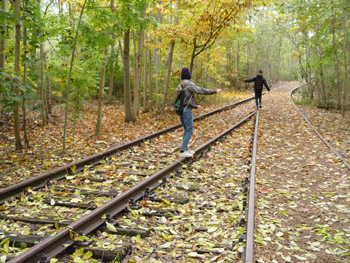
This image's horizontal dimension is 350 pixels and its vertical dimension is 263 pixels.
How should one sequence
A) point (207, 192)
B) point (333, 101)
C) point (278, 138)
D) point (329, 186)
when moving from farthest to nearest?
point (333, 101)
point (278, 138)
point (329, 186)
point (207, 192)

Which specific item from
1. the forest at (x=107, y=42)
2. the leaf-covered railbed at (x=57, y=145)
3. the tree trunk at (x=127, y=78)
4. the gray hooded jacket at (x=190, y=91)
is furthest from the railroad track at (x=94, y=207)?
the tree trunk at (x=127, y=78)

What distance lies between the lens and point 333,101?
69.6 ft

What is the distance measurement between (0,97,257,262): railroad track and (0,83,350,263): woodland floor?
484 millimetres

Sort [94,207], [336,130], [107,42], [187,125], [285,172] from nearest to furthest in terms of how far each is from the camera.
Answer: [94,207] → [285,172] → [187,125] → [107,42] → [336,130]

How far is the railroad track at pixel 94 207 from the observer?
3461 mm

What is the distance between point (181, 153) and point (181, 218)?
326 cm

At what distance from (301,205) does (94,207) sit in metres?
3.39

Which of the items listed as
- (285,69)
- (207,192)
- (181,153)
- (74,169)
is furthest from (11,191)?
(285,69)

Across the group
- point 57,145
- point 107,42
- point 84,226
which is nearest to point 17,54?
point 107,42

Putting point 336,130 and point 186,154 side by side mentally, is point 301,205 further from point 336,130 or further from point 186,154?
point 336,130

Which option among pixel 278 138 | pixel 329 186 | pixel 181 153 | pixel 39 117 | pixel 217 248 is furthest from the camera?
pixel 39 117

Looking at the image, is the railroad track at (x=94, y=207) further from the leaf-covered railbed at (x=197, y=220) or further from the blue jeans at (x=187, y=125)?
the blue jeans at (x=187, y=125)

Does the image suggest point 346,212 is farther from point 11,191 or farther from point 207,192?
point 11,191

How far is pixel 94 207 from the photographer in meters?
4.52
